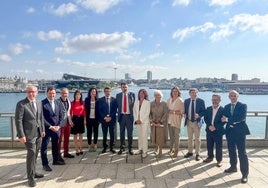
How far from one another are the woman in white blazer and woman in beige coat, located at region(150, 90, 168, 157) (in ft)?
0.47

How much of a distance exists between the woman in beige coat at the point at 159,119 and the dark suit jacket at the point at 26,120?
2724 mm

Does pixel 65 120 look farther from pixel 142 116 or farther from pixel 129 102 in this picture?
pixel 142 116

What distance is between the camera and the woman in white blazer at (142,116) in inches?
234

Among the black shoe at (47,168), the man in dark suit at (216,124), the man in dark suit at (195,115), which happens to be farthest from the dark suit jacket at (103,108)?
the man in dark suit at (216,124)

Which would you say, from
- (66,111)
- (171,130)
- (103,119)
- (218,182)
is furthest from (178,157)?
(66,111)

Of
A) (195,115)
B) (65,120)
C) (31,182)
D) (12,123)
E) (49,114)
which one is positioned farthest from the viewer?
(12,123)

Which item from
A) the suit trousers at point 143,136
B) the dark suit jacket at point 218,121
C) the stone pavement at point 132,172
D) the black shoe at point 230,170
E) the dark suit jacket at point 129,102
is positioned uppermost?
the dark suit jacket at point 129,102

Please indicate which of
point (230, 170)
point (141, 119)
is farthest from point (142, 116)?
point (230, 170)

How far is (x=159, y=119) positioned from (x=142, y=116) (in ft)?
1.38

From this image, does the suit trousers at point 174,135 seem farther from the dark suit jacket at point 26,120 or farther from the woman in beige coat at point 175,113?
the dark suit jacket at point 26,120

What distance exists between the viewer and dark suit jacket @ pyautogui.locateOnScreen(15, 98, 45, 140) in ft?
13.4

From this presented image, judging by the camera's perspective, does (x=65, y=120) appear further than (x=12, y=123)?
No

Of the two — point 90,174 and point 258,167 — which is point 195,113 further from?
point 90,174

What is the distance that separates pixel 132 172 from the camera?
4914mm
